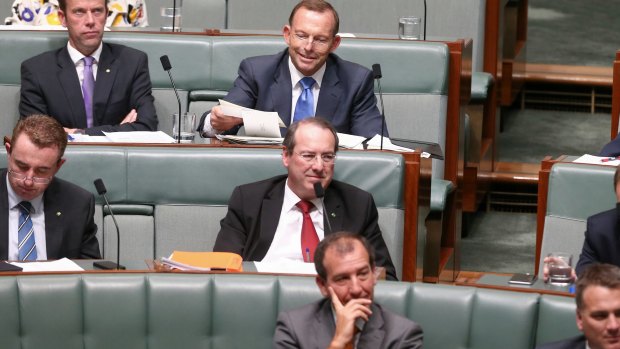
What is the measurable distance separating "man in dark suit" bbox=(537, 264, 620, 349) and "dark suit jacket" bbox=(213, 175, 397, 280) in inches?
30.5

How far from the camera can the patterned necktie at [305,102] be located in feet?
11.5

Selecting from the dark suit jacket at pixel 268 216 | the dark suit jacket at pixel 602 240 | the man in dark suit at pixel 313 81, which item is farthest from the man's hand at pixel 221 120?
the dark suit jacket at pixel 602 240

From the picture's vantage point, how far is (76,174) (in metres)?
3.09

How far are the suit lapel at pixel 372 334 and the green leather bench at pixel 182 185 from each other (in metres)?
0.83

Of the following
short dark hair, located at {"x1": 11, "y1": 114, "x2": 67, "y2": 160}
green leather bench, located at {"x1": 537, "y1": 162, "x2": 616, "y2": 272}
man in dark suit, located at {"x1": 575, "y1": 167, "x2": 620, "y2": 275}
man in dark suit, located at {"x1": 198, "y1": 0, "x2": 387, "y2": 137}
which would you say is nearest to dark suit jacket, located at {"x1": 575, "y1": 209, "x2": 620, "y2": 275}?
man in dark suit, located at {"x1": 575, "y1": 167, "x2": 620, "y2": 275}

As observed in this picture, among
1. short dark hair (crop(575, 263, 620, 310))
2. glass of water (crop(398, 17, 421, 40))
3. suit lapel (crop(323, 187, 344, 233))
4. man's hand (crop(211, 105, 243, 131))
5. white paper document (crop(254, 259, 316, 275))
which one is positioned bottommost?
white paper document (crop(254, 259, 316, 275))

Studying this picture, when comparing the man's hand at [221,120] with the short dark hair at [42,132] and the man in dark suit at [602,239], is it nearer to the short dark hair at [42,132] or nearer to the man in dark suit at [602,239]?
the short dark hair at [42,132]

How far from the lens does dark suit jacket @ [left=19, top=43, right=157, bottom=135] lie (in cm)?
366

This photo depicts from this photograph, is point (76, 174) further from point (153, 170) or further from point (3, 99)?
point (3, 99)

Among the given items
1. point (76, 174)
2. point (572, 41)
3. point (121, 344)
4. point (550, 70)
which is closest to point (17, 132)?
point (76, 174)

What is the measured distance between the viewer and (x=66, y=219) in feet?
9.50

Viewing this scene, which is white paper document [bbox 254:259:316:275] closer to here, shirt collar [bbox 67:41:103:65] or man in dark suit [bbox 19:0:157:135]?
man in dark suit [bbox 19:0:157:135]

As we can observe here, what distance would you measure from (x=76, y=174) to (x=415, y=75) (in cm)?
112

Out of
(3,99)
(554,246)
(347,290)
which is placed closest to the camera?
(347,290)
